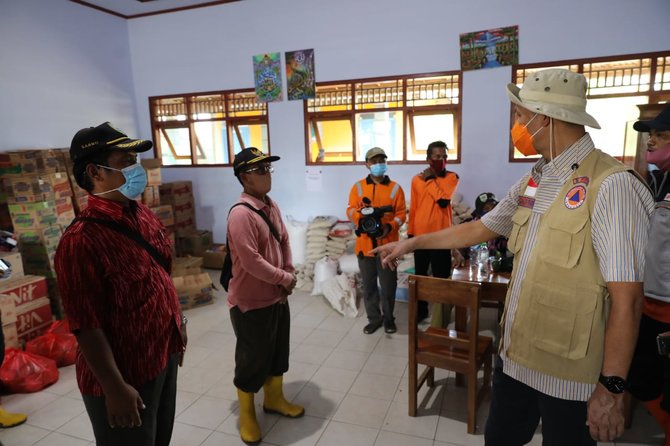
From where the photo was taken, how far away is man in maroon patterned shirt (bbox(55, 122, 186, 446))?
133 cm

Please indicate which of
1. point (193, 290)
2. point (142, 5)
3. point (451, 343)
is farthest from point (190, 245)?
point (451, 343)

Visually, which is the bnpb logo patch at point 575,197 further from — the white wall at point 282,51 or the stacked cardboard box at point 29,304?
the stacked cardboard box at point 29,304

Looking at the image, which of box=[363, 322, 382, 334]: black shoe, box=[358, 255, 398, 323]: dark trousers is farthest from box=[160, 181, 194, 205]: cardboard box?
box=[363, 322, 382, 334]: black shoe

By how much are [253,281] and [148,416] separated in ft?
2.89

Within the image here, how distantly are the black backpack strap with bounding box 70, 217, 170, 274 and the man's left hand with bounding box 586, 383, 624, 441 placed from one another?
1.55 meters

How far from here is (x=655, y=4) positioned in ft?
13.3

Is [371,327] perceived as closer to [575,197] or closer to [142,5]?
[575,197]

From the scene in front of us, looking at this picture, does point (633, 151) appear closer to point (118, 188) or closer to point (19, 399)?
point (118, 188)

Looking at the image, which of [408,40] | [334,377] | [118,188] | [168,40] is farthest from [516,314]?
[168,40]

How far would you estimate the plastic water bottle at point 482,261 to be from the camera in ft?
9.24

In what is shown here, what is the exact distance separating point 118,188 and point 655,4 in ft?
17.0

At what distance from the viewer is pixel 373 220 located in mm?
3471

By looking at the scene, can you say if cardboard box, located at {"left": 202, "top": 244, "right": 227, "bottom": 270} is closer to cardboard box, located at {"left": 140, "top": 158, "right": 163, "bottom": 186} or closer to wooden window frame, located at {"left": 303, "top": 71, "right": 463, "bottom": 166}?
cardboard box, located at {"left": 140, "top": 158, "right": 163, "bottom": 186}

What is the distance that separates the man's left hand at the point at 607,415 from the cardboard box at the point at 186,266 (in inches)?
188
